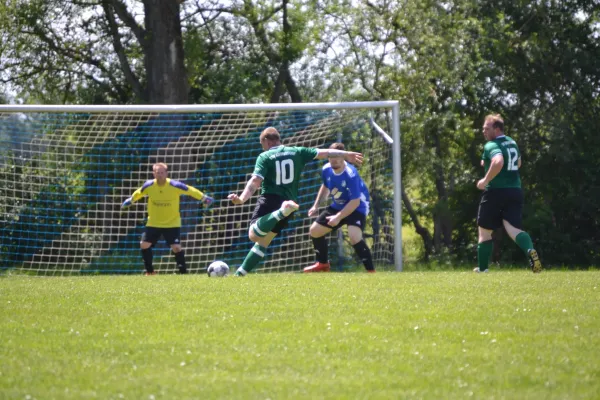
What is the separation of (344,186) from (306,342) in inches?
267

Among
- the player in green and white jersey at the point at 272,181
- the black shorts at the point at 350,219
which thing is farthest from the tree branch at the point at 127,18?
the player in green and white jersey at the point at 272,181

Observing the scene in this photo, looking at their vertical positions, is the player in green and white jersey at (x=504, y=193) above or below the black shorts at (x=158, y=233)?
above

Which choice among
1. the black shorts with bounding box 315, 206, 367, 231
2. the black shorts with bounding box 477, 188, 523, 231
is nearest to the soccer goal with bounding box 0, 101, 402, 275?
the black shorts with bounding box 315, 206, 367, 231

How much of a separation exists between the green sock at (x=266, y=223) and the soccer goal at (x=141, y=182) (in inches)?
172

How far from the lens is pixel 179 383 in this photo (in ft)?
17.1

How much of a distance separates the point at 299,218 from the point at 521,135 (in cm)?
505

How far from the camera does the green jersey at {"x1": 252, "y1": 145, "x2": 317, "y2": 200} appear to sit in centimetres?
1134

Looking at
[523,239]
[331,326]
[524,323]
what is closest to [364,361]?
[331,326]

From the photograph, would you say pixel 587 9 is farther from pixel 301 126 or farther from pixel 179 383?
pixel 179 383

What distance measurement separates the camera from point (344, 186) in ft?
42.5

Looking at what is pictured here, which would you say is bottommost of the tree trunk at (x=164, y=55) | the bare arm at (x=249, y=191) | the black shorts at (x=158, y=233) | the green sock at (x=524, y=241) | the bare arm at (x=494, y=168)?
the green sock at (x=524, y=241)

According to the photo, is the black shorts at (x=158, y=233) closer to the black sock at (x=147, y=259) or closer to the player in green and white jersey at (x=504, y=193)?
the black sock at (x=147, y=259)

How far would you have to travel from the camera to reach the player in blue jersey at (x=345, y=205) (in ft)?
41.9

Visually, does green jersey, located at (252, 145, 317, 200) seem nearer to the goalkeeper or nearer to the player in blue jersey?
the player in blue jersey
